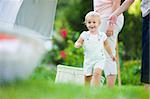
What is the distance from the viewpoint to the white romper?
3900 mm

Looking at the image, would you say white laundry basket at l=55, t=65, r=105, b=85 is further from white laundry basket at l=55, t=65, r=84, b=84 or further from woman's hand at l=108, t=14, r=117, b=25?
woman's hand at l=108, t=14, r=117, b=25

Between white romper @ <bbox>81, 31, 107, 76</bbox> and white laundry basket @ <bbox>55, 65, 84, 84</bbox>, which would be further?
white laundry basket @ <bbox>55, 65, 84, 84</bbox>

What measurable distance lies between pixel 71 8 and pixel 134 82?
4598 mm

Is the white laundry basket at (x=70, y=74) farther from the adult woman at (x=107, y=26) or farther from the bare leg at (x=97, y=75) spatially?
the bare leg at (x=97, y=75)

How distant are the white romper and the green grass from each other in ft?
5.71

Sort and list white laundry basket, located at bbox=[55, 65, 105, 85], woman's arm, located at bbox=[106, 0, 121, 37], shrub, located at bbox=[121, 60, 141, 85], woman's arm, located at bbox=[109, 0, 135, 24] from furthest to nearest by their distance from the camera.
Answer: shrub, located at bbox=[121, 60, 141, 85] < white laundry basket, located at bbox=[55, 65, 105, 85] < woman's arm, located at bbox=[106, 0, 121, 37] < woman's arm, located at bbox=[109, 0, 135, 24]

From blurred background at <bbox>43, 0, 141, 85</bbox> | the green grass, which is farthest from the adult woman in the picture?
blurred background at <bbox>43, 0, 141, 85</bbox>

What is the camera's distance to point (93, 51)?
3902 mm

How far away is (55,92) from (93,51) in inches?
80.6

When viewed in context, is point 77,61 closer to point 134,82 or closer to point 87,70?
point 134,82

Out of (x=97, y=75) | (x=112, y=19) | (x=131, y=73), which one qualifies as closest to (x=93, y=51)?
(x=97, y=75)

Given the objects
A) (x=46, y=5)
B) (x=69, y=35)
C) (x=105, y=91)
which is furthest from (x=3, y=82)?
(x=69, y=35)

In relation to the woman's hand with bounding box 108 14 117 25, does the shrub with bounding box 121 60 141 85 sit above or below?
below

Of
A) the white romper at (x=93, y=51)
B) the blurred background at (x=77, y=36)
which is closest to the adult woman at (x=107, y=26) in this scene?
the white romper at (x=93, y=51)
